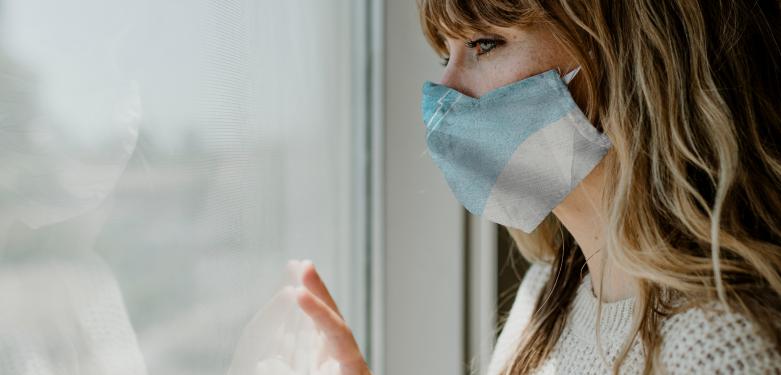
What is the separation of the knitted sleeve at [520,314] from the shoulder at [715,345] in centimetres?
32

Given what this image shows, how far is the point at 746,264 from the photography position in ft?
2.05

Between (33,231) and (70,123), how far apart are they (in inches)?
2.8

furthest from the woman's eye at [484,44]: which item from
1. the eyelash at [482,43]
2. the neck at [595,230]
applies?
the neck at [595,230]

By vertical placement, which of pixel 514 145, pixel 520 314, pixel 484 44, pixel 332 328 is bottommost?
pixel 520 314

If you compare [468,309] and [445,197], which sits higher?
[445,197]

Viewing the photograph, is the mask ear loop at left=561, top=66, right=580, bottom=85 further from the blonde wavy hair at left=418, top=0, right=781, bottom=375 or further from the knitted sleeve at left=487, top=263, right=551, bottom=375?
the knitted sleeve at left=487, top=263, right=551, bottom=375

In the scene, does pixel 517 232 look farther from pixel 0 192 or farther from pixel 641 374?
pixel 0 192

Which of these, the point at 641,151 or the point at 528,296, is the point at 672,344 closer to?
the point at 641,151

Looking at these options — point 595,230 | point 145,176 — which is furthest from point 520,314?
point 145,176

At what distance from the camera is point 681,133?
64cm

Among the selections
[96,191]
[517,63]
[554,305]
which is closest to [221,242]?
[96,191]

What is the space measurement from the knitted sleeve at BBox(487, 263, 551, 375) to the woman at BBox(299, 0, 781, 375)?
0.19m

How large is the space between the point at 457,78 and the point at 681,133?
0.25 metres

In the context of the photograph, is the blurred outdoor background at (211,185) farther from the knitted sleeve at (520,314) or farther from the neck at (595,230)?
the neck at (595,230)
